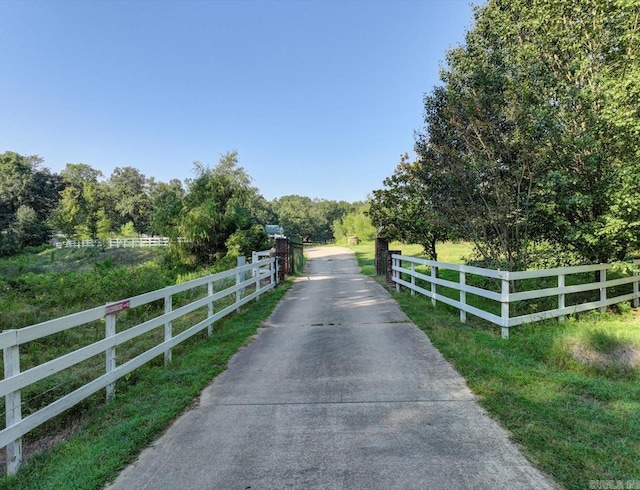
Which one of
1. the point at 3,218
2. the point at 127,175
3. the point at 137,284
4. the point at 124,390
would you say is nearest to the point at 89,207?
the point at 3,218

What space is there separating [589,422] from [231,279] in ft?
35.3

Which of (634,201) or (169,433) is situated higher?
(634,201)

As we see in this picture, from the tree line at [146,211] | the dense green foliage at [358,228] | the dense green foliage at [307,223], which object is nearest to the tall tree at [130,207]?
the tree line at [146,211]

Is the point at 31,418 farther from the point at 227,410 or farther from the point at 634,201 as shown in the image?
the point at 634,201

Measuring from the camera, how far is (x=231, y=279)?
41.9 ft

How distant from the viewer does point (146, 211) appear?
2657 inches

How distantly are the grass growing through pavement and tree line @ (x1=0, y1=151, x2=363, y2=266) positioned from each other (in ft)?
55.7

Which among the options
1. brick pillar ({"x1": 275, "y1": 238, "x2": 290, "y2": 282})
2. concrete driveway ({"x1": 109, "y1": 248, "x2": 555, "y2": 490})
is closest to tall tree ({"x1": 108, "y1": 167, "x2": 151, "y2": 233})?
brick pillar ({"x1": 275, "y1": 238, "x2": 290, "y2": 282})

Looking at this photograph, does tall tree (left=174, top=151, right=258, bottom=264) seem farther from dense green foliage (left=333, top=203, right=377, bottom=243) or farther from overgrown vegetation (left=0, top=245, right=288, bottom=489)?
dense green foliage (left=333, top=203, right=377, bottom=243)

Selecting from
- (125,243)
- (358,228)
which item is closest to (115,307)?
(125,243)

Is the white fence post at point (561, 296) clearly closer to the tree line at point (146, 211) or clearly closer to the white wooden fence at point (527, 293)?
the white wooden fence at point (527, 293)

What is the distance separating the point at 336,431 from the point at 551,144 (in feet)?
23.4

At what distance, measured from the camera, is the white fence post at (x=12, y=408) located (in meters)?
2.83

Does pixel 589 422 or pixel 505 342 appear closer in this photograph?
pixel 589 422
